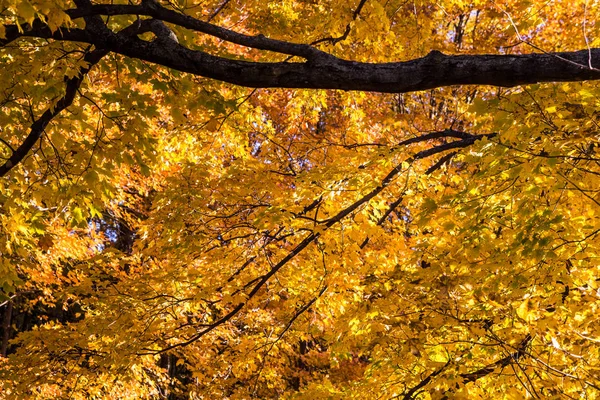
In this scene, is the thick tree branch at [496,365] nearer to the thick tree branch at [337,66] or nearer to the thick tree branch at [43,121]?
the thick tree branch at [337,66]

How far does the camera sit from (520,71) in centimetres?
254

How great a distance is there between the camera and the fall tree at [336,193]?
3.00 m

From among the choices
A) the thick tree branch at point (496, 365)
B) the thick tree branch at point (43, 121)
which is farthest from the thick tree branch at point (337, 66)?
the thick tree branch at point (496, 365)

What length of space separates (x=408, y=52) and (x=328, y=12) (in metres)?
1.39

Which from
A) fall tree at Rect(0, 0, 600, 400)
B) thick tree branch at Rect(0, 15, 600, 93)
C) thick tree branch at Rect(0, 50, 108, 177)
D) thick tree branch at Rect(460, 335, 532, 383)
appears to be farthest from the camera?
thick tree branch at Rect(460, 335, 532, 383)

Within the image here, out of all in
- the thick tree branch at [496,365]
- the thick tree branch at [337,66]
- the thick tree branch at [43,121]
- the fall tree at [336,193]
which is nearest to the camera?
the thick tree branch at [337,66]

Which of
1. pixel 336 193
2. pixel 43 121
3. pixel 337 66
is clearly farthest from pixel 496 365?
pixel 43 121

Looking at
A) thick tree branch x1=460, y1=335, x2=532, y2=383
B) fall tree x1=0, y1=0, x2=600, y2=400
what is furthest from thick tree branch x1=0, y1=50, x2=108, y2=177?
thick tree branch x1=460, y1=335, x2=532, y2=383

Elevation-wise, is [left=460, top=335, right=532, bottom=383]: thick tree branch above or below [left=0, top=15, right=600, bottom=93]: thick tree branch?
below

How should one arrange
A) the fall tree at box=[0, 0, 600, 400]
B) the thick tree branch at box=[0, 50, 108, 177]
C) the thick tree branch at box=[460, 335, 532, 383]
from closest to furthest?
the fall tree at box=[0, 0, 600, 400], the thick tree branch at box=[0, 50, 108, 177], the thick tree branch at box=[460, 335, 532, 383]

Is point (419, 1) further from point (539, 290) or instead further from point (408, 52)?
point (539, 290)

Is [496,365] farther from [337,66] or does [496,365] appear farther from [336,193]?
[337,66]

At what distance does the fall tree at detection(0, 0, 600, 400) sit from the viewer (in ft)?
9.83

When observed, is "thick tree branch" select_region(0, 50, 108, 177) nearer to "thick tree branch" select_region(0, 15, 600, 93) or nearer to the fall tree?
the fall tree
